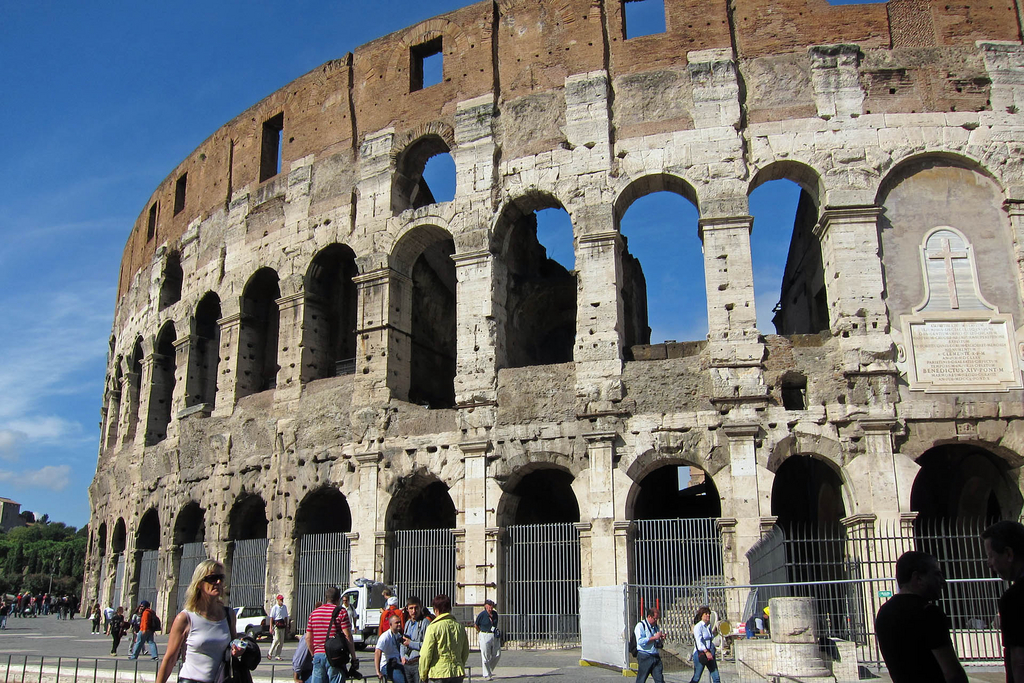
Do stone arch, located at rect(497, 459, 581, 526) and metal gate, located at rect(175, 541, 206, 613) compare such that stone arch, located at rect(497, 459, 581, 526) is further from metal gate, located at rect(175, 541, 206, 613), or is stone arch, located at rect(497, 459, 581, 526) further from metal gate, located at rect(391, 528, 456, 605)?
metal gate, located at rect(175, 541, 206, 613)

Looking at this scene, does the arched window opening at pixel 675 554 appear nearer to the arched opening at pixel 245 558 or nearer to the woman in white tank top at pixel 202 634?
the arched opening at pixel 245 558

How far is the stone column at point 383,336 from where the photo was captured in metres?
15.1

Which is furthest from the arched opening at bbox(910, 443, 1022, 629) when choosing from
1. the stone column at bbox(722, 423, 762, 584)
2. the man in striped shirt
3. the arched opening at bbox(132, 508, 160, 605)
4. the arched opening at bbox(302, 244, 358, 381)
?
the arched opening at bbox(132, 508, 160, 605)

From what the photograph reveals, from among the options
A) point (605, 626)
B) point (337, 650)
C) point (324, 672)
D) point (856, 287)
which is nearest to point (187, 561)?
point (605, 626)

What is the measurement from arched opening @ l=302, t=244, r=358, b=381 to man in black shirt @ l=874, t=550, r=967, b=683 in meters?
13.9

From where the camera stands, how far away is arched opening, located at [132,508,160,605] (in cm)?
1850

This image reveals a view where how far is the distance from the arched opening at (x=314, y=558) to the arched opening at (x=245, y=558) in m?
0.82

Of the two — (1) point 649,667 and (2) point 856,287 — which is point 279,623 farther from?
(2) point 856,287

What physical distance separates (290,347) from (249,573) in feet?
13.4

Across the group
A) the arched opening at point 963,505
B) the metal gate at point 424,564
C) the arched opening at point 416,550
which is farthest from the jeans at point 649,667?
the metal gate at point 424,564

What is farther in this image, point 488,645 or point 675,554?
point 675,554

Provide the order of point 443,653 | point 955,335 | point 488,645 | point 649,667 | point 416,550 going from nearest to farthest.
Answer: point 443,653 < point 649,667 < point 488,645 < point 955,335 < point 416,550

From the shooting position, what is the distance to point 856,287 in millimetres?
13102

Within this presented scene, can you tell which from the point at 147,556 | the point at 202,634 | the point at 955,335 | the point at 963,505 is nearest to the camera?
the point at 202,634
